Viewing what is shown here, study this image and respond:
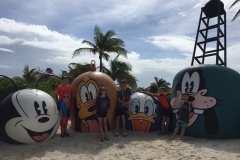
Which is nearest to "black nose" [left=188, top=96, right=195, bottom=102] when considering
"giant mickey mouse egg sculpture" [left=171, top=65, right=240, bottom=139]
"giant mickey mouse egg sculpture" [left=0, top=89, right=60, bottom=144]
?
"giant mickey mouse egg sculpture" [left=171, top=65, right=240, bottom=139]

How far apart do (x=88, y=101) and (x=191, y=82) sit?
2866 millimetres

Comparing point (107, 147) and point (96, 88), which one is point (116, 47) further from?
point (107, 147)

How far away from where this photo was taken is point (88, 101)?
6035mm

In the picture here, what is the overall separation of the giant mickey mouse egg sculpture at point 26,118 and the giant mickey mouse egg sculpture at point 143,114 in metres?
2.15

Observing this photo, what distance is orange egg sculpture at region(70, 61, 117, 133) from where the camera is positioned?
6.04 meters

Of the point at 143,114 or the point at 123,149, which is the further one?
the point at 143,114

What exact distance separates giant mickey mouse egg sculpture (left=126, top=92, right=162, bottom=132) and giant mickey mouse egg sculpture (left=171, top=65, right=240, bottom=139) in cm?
96

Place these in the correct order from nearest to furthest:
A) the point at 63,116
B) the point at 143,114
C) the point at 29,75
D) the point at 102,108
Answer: the point at 102,108
the point at 63,116
the point at 143,114
the point at 29,75

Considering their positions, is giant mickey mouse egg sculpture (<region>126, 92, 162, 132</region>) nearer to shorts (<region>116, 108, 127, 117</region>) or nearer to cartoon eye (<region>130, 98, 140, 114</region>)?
cartoon eye (<region>130, 98, 140, 114</region>)

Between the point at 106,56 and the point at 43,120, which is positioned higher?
the point at 106,56

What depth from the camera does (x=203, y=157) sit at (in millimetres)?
4520

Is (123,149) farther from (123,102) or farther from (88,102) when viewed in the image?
(88,102)

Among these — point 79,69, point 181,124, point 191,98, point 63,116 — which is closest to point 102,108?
point 63,116

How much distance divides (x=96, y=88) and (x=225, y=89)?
338 cm
